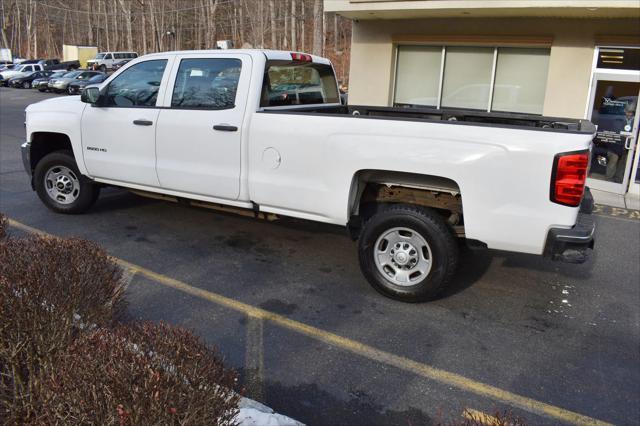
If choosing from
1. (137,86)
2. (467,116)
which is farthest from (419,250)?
(137,86)

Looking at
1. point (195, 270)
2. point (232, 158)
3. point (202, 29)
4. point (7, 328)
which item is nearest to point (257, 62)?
point (232, 158)

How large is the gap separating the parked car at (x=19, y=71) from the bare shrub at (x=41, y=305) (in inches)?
1750

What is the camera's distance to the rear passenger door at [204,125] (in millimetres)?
5266

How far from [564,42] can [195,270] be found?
8906 millimetres

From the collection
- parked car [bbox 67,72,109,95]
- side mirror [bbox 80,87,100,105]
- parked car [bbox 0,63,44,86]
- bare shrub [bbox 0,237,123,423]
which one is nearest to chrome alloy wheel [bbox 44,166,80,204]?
side mirror [bbox 80,87,100,105]

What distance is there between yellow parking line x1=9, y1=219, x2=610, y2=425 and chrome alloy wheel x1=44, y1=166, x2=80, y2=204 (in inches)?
96.7

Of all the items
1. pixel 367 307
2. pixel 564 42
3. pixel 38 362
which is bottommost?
pixel 367 307

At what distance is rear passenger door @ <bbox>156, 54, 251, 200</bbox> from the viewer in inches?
207

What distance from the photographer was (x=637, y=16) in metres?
9.71

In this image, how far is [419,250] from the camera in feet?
15.3

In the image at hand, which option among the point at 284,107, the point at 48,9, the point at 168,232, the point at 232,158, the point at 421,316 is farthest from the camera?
the point at 48,9

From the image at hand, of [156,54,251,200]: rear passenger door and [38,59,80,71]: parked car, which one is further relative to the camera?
[38,59,80,71]: parked car

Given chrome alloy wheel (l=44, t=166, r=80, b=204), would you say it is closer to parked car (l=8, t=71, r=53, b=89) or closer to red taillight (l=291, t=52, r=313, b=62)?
red taillight (l=291, t=52, r=313, b=62)

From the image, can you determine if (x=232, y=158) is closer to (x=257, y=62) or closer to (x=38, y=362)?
(x=257, y=62)
